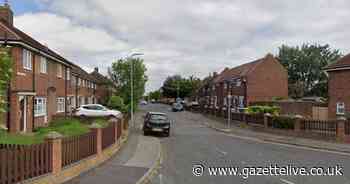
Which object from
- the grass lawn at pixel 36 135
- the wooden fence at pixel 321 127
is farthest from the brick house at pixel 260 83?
the grass lawn at pixel 36 135

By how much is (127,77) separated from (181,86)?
165 feet

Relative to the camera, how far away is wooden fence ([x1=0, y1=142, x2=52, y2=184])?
7.32 m

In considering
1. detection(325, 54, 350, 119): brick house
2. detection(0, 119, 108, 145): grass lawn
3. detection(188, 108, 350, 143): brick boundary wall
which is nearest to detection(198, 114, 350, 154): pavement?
detection(188, 108, 350, 143): brick boundary wall

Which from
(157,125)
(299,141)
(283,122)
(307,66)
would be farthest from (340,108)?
(307,66)

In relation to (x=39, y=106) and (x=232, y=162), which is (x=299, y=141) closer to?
(x=232, y=162)

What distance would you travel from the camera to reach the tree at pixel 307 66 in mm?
69062

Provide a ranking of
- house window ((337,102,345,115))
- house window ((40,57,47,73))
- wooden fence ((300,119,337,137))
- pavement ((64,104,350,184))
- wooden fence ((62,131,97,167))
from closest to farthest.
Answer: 1. wooden fence ((62,131,97,167))
2. pavement ((64,104,350,184))
3. wooden fence ((300,119,337,137))
4. house window ((40,57,47,73))
5. house window ((337,102,345,115))

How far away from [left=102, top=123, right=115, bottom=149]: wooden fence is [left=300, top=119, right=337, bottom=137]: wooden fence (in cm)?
1322

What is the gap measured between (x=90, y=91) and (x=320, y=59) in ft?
146

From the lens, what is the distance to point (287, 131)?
967 inches

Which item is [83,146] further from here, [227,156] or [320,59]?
[320,59]

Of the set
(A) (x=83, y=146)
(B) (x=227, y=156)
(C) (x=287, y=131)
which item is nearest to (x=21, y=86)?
(A) (x=83, y=146)

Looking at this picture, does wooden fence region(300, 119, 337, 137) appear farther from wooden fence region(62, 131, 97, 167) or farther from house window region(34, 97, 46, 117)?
house window region(34, 97, 46, 117)

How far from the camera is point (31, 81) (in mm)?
21188
